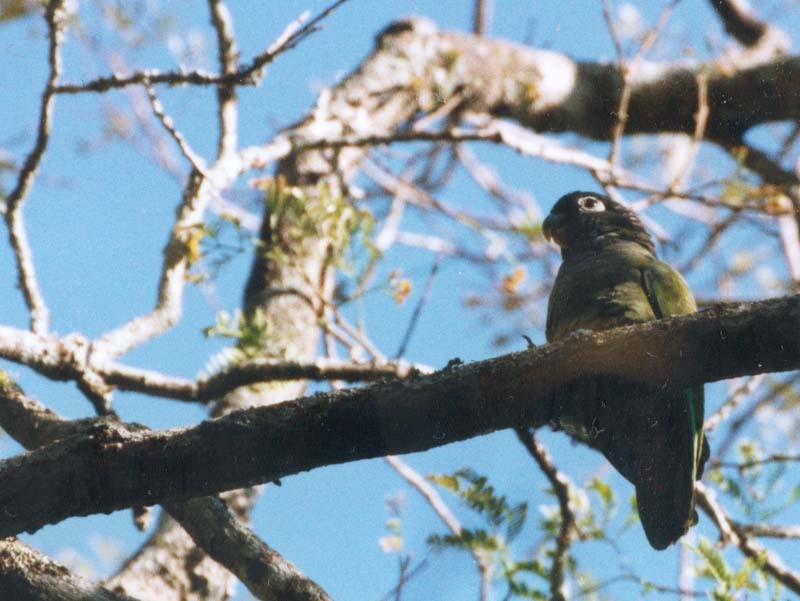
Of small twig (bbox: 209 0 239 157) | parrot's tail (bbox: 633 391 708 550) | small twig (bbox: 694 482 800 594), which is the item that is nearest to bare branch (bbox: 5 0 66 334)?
small twig (bbox: 209 0 239 157)

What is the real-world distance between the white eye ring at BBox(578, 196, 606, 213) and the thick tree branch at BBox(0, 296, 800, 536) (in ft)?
7.79

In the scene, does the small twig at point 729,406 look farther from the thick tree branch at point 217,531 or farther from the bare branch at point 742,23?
the bare branch at point 742,23

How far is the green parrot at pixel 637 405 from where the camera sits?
2520 mm

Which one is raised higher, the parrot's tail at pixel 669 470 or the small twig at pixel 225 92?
the small twig at pixel 225 92

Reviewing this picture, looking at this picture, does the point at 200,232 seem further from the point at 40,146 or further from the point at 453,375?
the point at 453,375

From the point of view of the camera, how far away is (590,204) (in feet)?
14.6

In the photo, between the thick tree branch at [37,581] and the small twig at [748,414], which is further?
the small twig at [748,414]

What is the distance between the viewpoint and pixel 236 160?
3797 millimetres

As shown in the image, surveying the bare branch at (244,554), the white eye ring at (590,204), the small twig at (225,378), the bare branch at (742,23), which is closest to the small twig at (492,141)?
the white eye ring at (590,204)

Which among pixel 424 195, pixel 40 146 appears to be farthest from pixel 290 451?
pixel 424 195

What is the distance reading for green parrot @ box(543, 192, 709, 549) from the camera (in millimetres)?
2520

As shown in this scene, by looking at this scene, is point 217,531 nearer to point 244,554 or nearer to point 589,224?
point 244,554

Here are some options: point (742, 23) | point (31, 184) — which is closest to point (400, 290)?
point (31, 184)

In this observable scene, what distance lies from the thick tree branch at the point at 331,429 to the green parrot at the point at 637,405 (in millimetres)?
195
